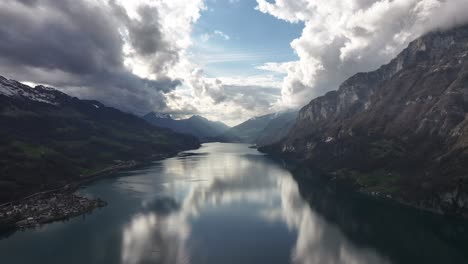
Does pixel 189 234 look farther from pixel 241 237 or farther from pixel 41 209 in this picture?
pixel 41 209

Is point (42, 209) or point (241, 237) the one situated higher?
point (42, 209)

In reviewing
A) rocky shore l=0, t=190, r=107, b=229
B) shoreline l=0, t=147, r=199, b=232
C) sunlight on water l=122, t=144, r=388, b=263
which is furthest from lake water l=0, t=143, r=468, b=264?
rocky shore l=0, t=190, r=107, b=229

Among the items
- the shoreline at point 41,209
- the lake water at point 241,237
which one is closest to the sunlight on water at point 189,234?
the lake water at point 241,237

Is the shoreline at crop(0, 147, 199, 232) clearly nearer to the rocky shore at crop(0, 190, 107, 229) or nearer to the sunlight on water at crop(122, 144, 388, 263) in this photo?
the rocky shore at crop(0, 190, 107, 229)

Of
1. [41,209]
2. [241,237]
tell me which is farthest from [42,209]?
[241,237]

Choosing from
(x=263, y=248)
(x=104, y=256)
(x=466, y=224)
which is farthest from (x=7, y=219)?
(x=466, y=224)

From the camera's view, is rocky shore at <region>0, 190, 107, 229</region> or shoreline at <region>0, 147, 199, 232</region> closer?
shoreline at <region>0, 147, 199, 232</region>

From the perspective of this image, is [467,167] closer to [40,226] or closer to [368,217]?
[368,217]

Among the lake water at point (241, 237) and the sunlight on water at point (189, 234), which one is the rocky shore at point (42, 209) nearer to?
the lake water at point (241, 237)
